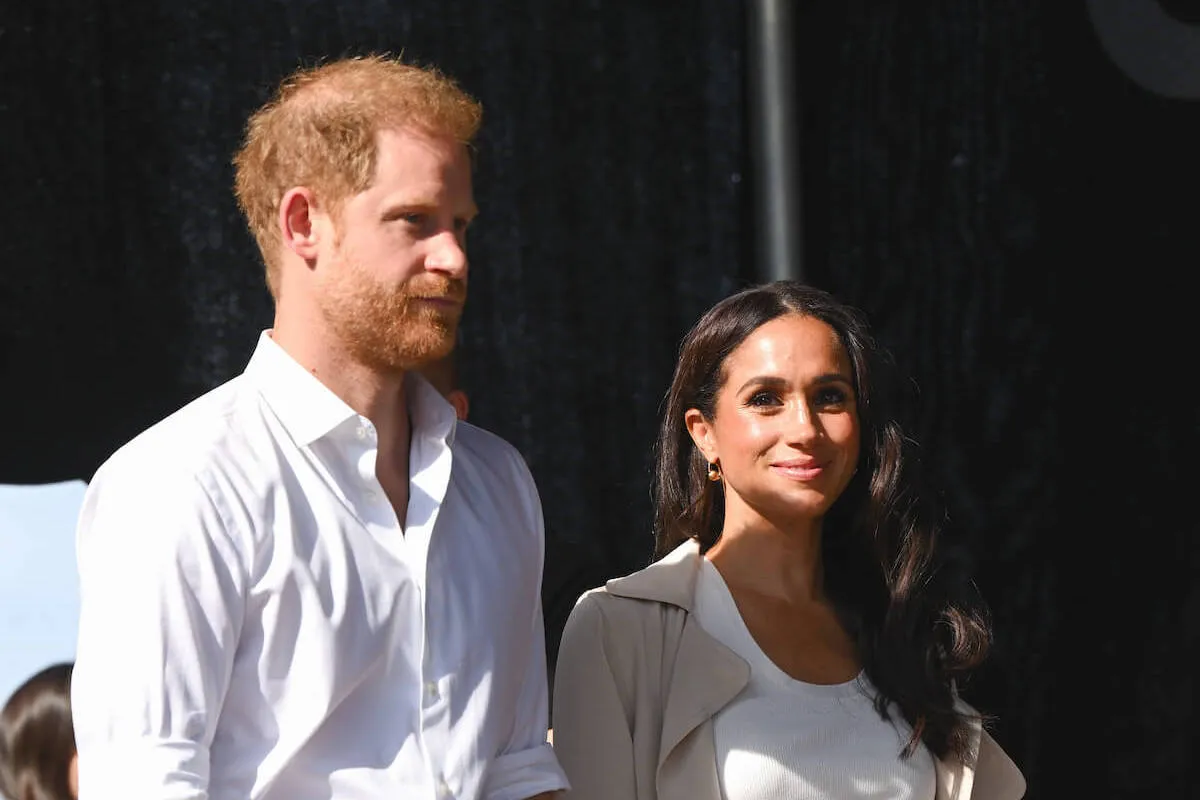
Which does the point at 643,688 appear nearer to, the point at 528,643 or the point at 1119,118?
the point at 528,643

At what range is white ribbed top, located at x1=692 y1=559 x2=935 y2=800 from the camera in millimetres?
2359

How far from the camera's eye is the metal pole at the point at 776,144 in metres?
2.96

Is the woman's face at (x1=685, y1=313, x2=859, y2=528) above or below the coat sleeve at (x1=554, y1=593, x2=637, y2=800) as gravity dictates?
above

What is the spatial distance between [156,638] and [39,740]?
112cm

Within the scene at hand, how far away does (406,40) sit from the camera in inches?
113

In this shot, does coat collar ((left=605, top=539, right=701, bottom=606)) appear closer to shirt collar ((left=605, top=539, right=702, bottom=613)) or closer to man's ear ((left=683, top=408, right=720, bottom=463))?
shirt collar ((left=605, top=539, right=702, bottom=613))

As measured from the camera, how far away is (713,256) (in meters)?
2.99

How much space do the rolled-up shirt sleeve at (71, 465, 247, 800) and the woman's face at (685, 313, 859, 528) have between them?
103cm

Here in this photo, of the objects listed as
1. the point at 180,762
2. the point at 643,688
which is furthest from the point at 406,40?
the point at 180,762

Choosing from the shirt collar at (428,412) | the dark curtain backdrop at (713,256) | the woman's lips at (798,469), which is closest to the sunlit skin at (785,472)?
the woman's lips at (798,469)

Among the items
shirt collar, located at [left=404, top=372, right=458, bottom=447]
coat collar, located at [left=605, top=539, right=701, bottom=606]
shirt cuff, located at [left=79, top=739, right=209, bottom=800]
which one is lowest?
coat collar, located at [left=605, top=539, right=701, bottom=606]

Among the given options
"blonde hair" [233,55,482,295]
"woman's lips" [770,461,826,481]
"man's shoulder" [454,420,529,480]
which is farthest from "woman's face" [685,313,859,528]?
"blonde hair" [233,55,482,295]

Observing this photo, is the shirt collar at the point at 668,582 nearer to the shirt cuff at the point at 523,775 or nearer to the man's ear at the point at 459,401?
the man's ear at the point at 459,401

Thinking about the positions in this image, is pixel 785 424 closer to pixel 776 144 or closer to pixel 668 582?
pixel 668 582
